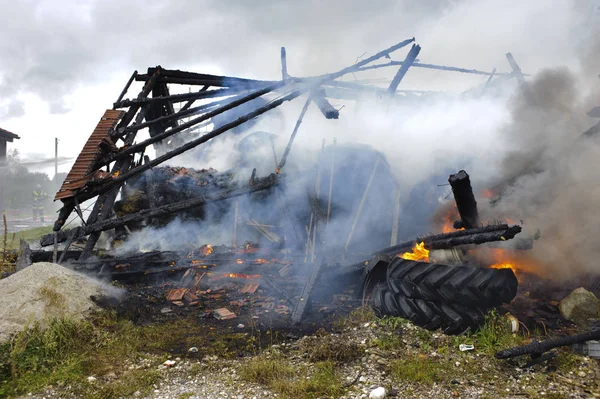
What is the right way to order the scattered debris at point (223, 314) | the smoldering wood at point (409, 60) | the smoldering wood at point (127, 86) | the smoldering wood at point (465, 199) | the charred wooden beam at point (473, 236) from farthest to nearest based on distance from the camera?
the smoldering wood at point (409, 60) < the smoldering wood at point (127, 86) < the scattered debris at point (223, 314) < the smoldering wood at point (465, 199) < the charred wooden beam at point (473, 236)

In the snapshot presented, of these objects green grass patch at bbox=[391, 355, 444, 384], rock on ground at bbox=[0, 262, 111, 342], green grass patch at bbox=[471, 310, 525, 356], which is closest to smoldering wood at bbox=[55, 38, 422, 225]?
rock on ground at bbox=[0, 262, 111, 342]

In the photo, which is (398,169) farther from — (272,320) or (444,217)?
(272,320)

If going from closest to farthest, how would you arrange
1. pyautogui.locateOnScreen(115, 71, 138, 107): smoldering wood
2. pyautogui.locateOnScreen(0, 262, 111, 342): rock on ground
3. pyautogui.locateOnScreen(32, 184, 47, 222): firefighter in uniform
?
1. pyautogui.locateOnScreen(0, 262, 111, 342): rock on ground
2. pyautogui.locateOnScreen(115, 71, 138, 107): smoldering wood
3. pyautogui.locateOnScreen(32, 184, 47, 222): firefighter in uniform

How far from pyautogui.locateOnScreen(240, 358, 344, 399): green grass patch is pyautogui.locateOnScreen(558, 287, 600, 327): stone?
363cm

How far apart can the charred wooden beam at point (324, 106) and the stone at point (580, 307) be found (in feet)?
19.2

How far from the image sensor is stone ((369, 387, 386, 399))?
3691 mm

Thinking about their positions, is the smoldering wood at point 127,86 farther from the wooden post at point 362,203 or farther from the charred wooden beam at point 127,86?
the wooden post at point 362,203

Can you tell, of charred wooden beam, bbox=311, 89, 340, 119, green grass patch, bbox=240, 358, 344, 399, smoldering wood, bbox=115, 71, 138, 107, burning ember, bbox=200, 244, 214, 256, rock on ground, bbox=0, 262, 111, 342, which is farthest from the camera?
burning ember, bbox=200, 244, 214, 256

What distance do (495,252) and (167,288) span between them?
263 inches

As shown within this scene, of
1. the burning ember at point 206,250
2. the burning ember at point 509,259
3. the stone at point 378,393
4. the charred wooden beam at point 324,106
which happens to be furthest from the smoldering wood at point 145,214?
the stone at point 378,393

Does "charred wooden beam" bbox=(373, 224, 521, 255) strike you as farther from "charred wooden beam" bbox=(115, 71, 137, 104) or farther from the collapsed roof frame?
"charred wooden beam" bbox=(115, 71, 137, 104)

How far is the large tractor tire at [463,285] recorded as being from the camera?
493 centimetres

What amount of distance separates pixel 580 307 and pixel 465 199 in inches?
85.1

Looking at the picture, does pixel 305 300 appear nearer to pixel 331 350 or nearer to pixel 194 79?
pixel 331 350
